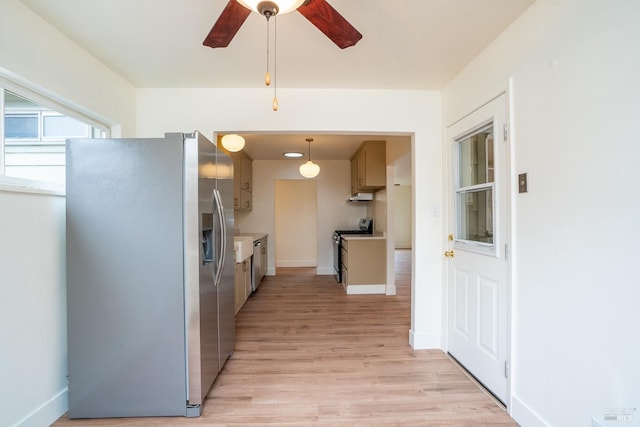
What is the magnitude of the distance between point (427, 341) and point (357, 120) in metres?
2.24

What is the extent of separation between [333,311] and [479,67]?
3.16 meters

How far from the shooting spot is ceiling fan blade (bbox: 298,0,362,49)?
1.28 m

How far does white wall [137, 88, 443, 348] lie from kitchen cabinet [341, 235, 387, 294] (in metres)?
1.92

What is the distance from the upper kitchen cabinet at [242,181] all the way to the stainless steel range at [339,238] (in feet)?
6.30

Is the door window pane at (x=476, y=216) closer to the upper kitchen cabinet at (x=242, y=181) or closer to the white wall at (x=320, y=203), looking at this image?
the upper kitchen cabinet at (x=242, y=181)

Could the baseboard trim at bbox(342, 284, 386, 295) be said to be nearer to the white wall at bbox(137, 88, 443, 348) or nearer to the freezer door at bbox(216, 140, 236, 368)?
the white wall at bbox(137, 88, 443, 348)

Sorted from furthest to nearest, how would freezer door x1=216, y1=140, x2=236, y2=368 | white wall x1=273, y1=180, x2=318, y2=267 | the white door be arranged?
1. white wall x1=273, y1=180, x2=318, y2=267
2. freezer door x1=216, y1=140, x2=236, y2=368
3. the white door

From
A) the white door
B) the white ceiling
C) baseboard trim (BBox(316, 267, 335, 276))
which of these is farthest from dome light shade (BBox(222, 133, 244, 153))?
baseboard trim (BBox(316, 267, 335, 276))

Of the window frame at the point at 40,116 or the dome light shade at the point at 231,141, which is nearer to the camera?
the window frame at the point at 40,116

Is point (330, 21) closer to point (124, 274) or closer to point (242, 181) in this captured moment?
point (124, 274)

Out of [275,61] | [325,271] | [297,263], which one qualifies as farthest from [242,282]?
[297,263]

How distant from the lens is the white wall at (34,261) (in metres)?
1.56

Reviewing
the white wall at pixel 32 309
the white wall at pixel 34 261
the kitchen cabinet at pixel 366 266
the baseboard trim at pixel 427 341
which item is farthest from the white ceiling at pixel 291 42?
the kitchen cabinet at pixel 366 266

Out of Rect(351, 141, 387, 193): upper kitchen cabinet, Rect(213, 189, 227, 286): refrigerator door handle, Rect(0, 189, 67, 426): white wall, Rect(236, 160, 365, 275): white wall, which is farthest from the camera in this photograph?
Rect(236, 160, 365, 275): white wall
